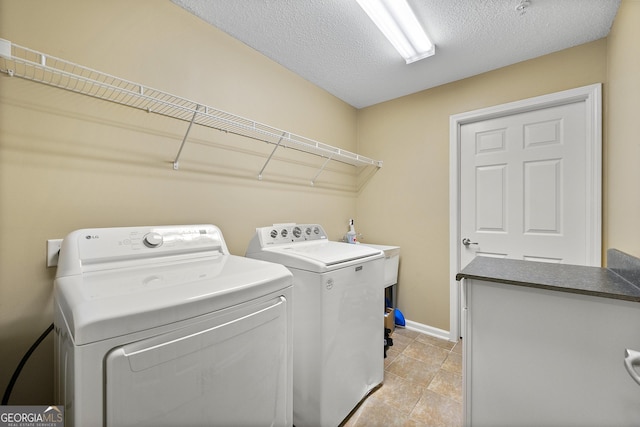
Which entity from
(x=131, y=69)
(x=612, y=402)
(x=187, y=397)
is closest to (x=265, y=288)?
(x=187, y=397)

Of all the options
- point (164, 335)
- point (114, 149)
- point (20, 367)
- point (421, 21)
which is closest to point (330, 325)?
point (164, 335)

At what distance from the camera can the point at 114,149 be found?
136 centimetres

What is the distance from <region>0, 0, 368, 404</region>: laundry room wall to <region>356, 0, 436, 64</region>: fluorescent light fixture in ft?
3.01

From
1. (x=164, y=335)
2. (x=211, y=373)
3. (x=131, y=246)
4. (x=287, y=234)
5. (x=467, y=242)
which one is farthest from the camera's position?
(x=467, y=242)

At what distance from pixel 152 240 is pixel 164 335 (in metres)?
0.67

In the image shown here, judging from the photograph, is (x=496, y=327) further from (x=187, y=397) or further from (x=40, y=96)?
(x=40, y=96)

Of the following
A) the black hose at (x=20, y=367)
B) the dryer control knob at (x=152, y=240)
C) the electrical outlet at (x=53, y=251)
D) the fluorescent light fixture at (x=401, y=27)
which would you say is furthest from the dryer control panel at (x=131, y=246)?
the fluorescent light fixture at (x=401, y=27)

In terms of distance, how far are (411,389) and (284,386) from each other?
45.9 inches

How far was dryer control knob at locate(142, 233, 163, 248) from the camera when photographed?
1264mm

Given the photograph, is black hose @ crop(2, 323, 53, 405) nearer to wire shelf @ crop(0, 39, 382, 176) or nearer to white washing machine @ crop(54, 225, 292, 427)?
white washing machine @ crop(54, 225, 292, 427)

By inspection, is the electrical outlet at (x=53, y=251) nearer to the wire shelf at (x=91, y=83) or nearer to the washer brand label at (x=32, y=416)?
the washer brand label at (x=32, y=416)

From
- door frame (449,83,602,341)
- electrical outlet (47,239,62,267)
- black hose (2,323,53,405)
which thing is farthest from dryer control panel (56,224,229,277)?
door frame (449,83,602,341)

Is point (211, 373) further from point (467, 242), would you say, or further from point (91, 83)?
point (467, 242)

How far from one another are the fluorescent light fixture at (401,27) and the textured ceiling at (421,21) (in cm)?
6
